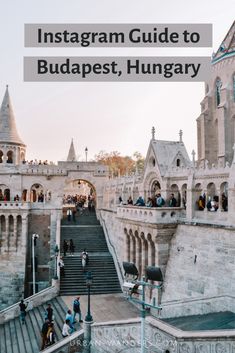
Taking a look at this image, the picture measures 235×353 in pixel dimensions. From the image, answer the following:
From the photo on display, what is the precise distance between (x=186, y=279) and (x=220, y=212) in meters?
3.62

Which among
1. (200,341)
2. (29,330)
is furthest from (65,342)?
(200,341)

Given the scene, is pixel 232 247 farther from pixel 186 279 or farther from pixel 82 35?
pixel 82 35

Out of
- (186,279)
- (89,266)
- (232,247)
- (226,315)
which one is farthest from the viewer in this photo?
(89,266)

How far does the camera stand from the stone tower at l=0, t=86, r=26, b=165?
1452 inches

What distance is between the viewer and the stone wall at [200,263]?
47.0 ft

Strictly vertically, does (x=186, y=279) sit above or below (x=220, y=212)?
below

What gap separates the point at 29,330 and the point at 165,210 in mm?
9040

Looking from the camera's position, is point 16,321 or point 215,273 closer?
point 215,273

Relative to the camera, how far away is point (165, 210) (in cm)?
1770

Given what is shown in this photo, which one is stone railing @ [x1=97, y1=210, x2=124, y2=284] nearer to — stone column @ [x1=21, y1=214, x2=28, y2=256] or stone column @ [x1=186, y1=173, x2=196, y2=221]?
stone column @ [x1=21, y1=214, x2=28, y2=256]

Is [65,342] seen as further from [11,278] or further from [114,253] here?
[11,278]

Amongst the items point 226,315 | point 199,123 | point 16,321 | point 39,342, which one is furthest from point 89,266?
point 199,123

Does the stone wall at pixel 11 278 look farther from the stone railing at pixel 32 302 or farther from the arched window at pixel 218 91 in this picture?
the arched window at pixel 218 91

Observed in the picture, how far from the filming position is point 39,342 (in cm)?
1628
